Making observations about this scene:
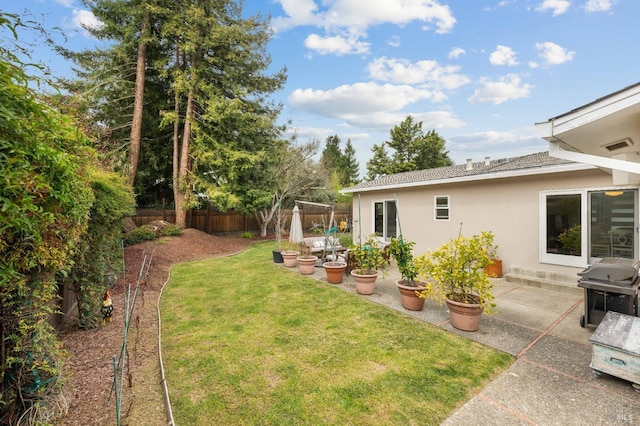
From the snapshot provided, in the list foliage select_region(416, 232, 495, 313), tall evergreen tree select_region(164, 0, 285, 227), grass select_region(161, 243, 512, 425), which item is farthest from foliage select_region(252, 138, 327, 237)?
foliage select_region(416, 232, 495, 313)

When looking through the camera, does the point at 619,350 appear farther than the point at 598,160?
No

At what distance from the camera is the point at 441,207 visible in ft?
27.9

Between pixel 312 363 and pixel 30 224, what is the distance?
2.77 metres

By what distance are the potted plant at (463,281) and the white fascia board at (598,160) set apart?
4.76ft

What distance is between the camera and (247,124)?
12992 millimetres

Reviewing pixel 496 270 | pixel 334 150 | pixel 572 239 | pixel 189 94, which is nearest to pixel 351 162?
pixel 334 150

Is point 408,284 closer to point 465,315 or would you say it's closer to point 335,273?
point 465,315

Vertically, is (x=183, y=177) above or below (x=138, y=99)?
below

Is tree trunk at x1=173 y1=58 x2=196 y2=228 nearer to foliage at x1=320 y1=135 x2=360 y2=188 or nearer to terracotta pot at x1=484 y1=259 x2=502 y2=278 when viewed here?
terracotta pot at x1=484 y1=259 x2=502 y2=278

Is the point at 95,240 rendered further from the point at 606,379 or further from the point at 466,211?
the point at 466,211

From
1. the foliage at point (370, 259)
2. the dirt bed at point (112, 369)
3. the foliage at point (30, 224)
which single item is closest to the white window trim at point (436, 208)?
the foliage at point (370, 259)

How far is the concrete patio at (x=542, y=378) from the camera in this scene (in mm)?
2289

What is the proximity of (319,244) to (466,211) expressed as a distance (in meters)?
4.60

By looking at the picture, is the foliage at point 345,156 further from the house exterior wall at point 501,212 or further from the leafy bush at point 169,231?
the house exterior wall at point 501,212
